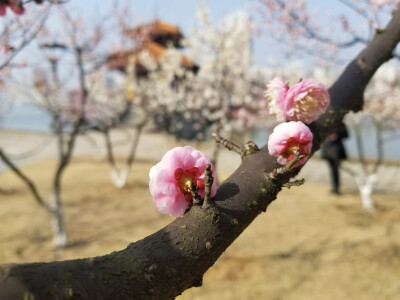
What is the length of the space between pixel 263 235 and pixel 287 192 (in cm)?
301

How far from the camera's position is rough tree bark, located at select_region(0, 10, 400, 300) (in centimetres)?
57

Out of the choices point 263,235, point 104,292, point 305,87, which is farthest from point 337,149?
point 104,292

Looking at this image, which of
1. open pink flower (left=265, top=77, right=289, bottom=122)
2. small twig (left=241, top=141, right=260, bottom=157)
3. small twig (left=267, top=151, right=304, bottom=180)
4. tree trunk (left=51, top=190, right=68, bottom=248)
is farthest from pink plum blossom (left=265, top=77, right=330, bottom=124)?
tree trunk (left=51, top=190, right=68, bottom=248)

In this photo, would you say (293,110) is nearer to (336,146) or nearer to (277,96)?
(277,96)

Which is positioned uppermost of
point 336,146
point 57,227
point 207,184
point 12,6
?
point 12,6

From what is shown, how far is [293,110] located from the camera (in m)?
1.03

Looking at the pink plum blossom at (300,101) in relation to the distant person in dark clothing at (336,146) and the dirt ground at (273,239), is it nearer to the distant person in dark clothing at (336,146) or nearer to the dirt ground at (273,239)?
the dirt ground at (273,239)

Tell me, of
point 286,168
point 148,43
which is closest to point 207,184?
point 286,168

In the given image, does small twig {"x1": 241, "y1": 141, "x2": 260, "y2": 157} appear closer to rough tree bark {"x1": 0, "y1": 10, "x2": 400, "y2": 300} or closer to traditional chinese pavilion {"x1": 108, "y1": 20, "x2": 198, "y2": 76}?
rough tree bark {"x1": 0, "y1": 10, "x2": 400, "y2": 300}

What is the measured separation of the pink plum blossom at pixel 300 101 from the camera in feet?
3.34

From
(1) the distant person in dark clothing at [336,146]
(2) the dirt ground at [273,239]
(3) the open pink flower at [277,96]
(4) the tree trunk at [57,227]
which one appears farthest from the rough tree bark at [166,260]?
(1) the distant person in dark clothing at [336,146]

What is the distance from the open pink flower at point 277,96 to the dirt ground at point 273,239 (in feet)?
11.0

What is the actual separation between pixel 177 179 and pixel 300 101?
0.44 metres

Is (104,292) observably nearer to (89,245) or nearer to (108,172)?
(89,245)
